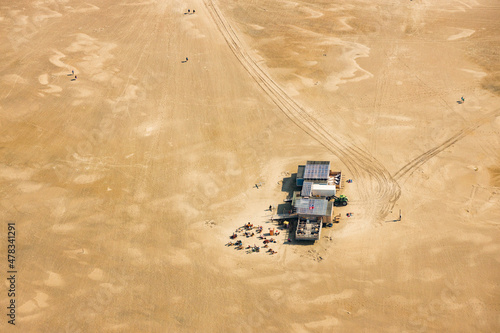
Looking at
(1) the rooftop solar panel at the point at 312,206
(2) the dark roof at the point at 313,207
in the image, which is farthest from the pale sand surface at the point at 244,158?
(1) the rooftop solar panel at the point at 312,206

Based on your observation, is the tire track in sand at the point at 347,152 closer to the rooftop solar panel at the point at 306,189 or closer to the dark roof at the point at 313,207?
the dark roof at the point at 313,207

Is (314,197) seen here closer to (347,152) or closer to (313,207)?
(313,207)

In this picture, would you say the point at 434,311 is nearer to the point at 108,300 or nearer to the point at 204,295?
the point at 204,295

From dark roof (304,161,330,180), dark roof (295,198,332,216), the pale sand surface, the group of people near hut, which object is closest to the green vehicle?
the pale sand surface

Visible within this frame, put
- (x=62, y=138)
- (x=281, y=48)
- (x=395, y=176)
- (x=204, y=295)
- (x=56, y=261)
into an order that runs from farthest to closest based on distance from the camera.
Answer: (x=281, y=48) → (x=62, y=138) → (x=395, y=176) → (x=56, y=261) → (x=204, y=295)

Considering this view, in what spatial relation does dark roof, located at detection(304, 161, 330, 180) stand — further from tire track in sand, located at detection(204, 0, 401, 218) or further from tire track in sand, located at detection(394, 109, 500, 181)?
tire track in sand, located at detection(394, 109, 500, 181)

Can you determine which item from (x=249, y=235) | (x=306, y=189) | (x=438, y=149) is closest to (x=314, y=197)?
(x=306, y=189)

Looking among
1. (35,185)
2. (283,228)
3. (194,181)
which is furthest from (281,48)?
(35,185)
